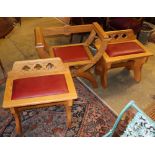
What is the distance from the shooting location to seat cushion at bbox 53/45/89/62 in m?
1.95

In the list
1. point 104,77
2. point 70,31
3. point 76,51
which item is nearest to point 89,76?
point 104,77

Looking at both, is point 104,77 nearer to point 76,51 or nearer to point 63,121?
point 76,51

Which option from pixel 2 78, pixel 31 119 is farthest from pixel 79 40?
pixel 31 119

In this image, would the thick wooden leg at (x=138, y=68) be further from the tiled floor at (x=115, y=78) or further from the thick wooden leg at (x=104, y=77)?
the thick wooden leg at (x=104, y=77)

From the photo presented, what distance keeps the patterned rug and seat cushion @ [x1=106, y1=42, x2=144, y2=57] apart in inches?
21.0

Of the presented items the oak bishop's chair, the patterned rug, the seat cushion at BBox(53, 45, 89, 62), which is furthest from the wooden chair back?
the patterned rug

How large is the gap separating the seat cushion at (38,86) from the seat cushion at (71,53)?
425 millimetres

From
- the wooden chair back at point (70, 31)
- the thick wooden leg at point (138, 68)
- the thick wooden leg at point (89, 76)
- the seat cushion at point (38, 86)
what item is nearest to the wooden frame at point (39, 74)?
the seat cushion at point (38, 86)

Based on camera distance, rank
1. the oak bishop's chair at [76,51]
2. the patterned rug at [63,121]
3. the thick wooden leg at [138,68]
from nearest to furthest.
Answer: the patterned rug at [63,121] → the oak bishop's chair at [76,51] → the thick wooden leg at [138,68]

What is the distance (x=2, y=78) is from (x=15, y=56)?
21.2 inches

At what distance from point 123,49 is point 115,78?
1.46 feet

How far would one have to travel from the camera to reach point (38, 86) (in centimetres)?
149

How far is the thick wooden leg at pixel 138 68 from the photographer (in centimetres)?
218

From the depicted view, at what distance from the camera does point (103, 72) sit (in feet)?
7.02
